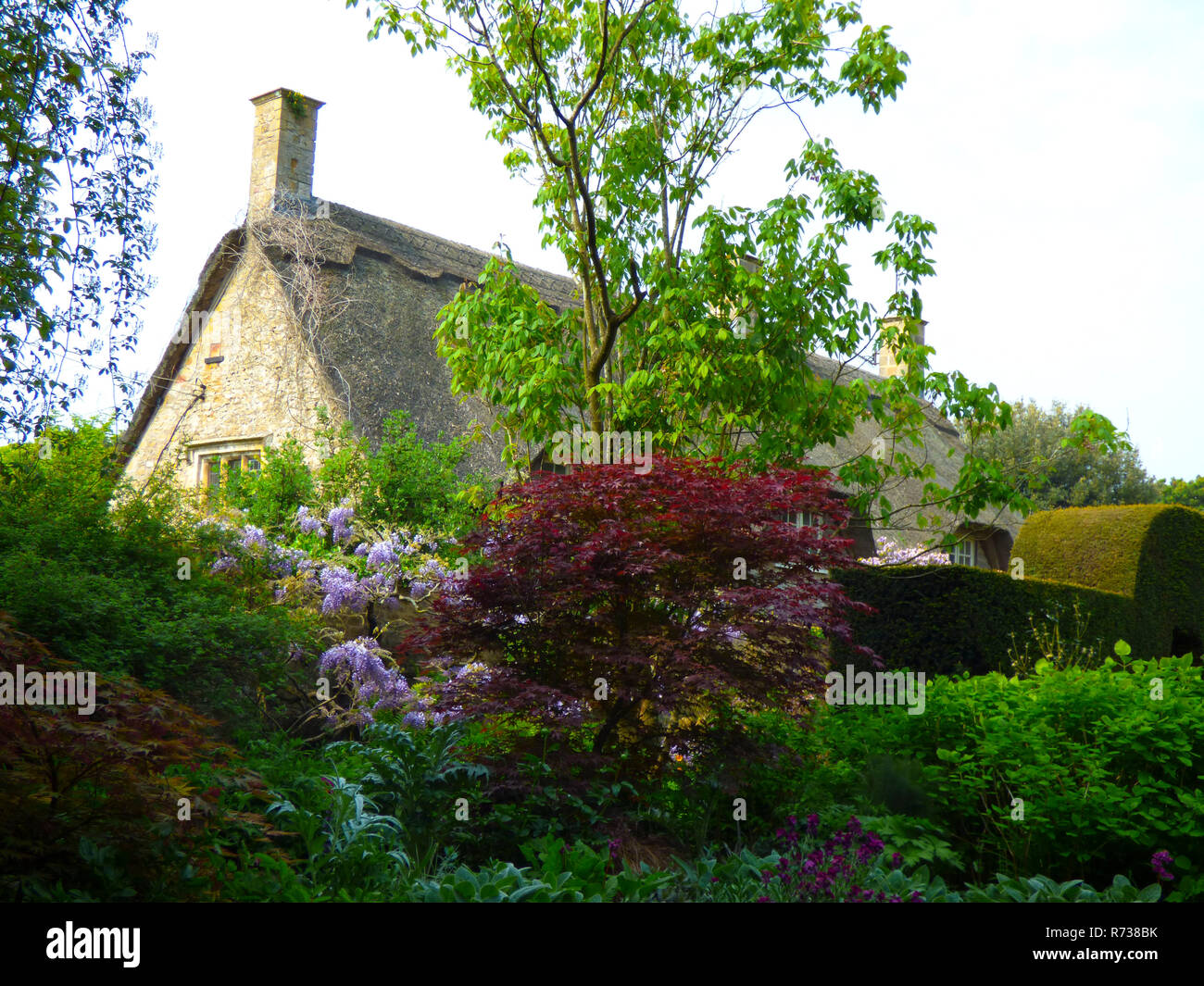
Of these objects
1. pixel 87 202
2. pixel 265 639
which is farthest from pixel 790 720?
pixel 87 202

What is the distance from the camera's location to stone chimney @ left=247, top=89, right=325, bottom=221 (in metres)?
14.8

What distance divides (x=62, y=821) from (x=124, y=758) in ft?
0.95

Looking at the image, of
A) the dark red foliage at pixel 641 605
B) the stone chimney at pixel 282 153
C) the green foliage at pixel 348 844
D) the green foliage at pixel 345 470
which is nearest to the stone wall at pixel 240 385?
the green foliage at pixel 345 470

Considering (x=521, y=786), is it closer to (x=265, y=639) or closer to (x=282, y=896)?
(x=282, y=896)

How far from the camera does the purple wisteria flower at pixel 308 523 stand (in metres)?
10.4

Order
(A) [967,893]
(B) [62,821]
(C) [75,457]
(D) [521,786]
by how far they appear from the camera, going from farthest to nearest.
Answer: (C) [75,457] < (D) [521,786] < (A) [967,893] < (B) [62,821]

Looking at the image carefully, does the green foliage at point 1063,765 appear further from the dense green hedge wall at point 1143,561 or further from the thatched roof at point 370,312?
the thatched roof at point 370,312

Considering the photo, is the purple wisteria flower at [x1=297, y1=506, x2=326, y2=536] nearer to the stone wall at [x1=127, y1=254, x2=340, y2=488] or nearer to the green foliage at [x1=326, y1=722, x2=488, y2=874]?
the stone wall at [x1=127, y1=254, x2=340, y2=488]

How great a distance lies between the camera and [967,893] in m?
4.79

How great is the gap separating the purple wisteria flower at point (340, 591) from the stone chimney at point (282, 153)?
790 centimetres

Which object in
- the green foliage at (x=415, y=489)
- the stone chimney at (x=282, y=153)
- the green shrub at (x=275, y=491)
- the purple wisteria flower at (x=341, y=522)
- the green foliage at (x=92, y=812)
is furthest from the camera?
the stone chimney at (x=282, y=153)

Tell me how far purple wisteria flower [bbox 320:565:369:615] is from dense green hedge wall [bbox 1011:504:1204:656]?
8.02m

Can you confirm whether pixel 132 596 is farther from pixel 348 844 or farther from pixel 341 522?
pixel 341 522

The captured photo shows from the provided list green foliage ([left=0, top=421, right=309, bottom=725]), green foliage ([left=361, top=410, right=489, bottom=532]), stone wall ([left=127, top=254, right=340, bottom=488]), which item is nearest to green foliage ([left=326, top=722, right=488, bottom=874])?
green foliage ([left=0, top=421, right=309, bottom=725])
